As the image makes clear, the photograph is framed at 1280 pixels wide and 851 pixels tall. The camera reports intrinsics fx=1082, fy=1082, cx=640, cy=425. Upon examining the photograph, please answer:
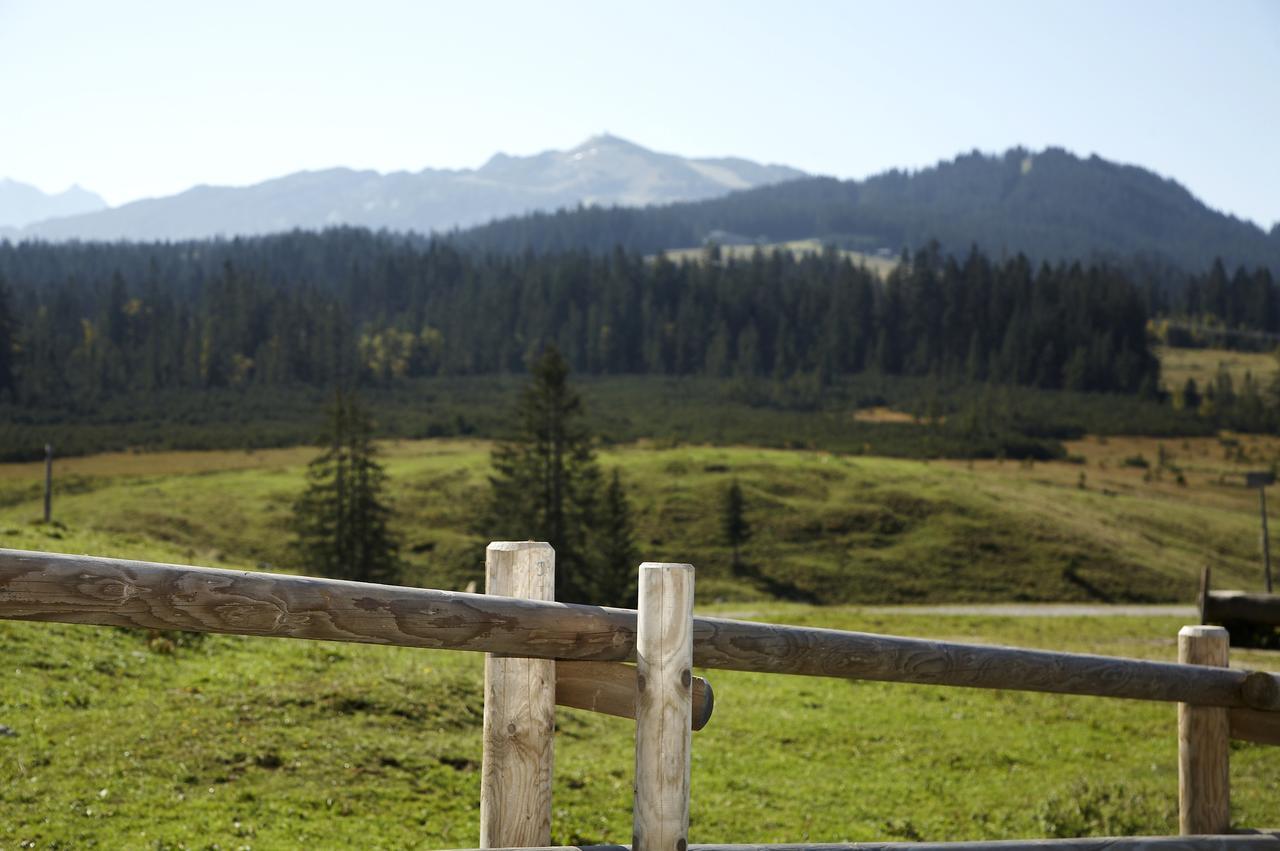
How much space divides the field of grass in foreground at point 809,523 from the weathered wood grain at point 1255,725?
51.4 meters

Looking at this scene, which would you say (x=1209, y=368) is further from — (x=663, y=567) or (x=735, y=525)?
(x=663, y=567)

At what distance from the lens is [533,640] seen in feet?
13.9

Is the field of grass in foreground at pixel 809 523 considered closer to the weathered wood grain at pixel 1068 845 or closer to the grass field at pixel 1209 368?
the weathered wood grain at pixel 1068 845

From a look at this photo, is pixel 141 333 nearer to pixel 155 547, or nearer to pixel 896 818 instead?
pixel 155 547

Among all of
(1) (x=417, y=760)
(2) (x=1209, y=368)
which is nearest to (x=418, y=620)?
(1) (x=417, y=760)

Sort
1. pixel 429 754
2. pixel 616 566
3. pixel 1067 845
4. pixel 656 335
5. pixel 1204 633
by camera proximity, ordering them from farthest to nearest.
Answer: pixel 656 335
pixel 616 566
pixel 429 754
pixel 1204 633
pixel 1067 845

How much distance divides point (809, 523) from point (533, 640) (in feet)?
218

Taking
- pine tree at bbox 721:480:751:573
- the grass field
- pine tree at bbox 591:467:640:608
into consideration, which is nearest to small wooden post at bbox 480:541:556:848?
pine tree at bbox 591:467:640:608

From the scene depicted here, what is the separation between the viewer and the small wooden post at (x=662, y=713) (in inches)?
169

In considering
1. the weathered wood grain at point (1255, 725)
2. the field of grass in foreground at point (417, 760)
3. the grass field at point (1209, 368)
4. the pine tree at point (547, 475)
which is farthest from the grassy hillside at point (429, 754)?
the grass field at point (1209, 368)

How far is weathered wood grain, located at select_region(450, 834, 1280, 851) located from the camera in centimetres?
464

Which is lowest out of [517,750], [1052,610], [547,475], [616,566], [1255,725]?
[1052,610]

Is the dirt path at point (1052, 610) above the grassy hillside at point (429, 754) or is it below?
below

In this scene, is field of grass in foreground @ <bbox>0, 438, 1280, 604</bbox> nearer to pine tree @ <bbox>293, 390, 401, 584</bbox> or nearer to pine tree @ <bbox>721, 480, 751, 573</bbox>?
pine tree @ <bbox>721, 480, 751, 573</bbox>
